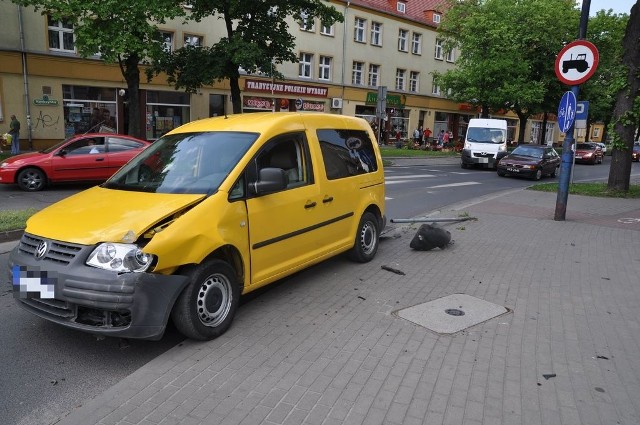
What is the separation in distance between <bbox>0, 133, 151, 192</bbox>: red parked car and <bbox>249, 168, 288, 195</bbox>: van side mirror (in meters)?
10.0

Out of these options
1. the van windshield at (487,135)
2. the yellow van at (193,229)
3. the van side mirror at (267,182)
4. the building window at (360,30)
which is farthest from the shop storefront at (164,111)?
the van side mirror at (267,182)

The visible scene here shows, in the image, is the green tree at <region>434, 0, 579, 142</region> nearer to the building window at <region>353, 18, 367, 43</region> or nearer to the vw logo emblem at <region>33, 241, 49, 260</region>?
the building window at <region>353, 18, 367, 43</region>

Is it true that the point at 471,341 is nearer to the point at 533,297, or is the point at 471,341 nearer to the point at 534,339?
the point at 534,339

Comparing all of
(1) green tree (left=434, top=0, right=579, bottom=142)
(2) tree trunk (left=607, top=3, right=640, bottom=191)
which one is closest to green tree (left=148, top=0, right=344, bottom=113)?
(2) tree trunk (left=607, top=3, right=640, bottom=191)

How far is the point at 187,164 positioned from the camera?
483cm

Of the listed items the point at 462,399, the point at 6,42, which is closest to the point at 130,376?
the point at 462,399

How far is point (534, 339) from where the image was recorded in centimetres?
430

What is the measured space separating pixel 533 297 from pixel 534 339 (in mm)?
1192

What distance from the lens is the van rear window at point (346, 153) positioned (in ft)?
19.2

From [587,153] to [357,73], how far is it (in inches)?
685

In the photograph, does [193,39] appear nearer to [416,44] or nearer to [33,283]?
[416,44]

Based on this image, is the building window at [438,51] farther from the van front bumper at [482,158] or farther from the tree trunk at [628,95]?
the tree trunk at [628,95]

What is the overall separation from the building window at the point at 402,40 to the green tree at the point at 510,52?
5472 mm

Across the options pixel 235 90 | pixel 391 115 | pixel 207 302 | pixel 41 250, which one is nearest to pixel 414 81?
pixel 391 115
